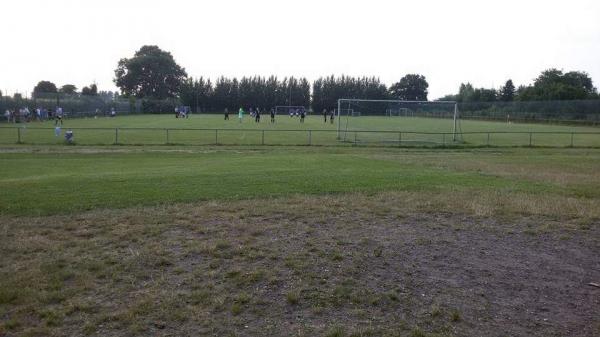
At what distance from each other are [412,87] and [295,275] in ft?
402

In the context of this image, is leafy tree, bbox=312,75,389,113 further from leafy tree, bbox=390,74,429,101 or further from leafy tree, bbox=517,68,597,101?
leafy tree, bbox=517,68,597,101

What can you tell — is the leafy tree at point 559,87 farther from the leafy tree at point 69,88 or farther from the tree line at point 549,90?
the leafy tree at point 69,88

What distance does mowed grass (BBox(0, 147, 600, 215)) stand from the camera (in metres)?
11.4

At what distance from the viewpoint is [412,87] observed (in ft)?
407

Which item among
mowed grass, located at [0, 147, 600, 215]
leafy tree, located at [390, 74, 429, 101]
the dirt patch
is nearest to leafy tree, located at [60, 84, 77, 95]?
leafy tree, located at [390, 74, 429, 101]

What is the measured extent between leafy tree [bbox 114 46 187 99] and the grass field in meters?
117

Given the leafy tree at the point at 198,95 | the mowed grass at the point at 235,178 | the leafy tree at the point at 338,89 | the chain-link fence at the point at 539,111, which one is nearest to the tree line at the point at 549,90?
the chain-link fence at the point at 539,111

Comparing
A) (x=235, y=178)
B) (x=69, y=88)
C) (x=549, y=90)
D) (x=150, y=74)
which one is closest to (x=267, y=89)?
(x=150, y=74)

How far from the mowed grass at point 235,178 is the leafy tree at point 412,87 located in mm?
102827

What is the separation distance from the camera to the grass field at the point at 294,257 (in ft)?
17.1

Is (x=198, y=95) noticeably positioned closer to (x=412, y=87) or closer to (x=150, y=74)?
(x=150, y=74)

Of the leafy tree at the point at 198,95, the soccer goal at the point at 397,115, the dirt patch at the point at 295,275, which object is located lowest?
the dirt patch at the point at 295,275

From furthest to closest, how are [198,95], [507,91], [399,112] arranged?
[507,91], [198,95], [399,112]

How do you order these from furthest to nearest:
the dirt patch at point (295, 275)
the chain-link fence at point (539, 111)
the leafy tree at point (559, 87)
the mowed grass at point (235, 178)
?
the leafy tree at point (559, 87)
the chain-link fence at point (539, 111)
the mowed grass at point (235, 178)
the dirt patch at point (295, 275)
